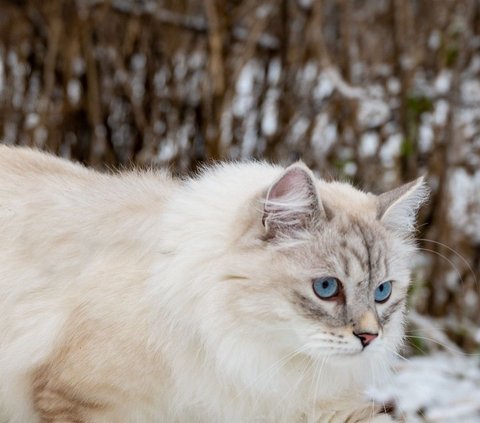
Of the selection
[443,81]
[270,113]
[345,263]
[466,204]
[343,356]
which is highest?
[345,263]

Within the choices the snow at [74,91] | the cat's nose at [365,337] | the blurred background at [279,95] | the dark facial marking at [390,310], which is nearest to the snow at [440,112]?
the blurred background at [279,95]

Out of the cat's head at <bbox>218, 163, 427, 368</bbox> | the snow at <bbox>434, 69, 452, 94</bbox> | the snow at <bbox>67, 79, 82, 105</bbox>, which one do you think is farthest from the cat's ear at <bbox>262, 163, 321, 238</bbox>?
the snow at <bbox>67, 79, 82, 105</bbox>

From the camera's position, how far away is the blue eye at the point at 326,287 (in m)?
2.24

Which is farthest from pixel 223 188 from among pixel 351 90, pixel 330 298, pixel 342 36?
pixel 342 36

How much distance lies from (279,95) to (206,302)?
3211mm

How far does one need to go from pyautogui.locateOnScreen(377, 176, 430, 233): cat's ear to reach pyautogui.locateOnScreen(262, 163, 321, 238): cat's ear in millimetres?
258

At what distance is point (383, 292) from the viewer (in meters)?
2.37

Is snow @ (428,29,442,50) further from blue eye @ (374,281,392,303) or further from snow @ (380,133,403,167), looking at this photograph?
blue eye @ (374,281,392,303)

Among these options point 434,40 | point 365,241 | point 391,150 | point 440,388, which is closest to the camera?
point 365,241

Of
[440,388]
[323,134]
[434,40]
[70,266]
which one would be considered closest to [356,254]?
[70,266]

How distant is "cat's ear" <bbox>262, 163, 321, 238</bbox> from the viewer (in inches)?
87.6

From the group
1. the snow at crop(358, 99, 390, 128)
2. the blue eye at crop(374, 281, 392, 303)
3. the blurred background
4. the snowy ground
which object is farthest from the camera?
the snow at crop(358, 99, 390, 128)

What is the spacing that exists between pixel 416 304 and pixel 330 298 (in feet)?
10.5

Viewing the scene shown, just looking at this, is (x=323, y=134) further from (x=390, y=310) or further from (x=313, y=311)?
(x=313, y=311)
